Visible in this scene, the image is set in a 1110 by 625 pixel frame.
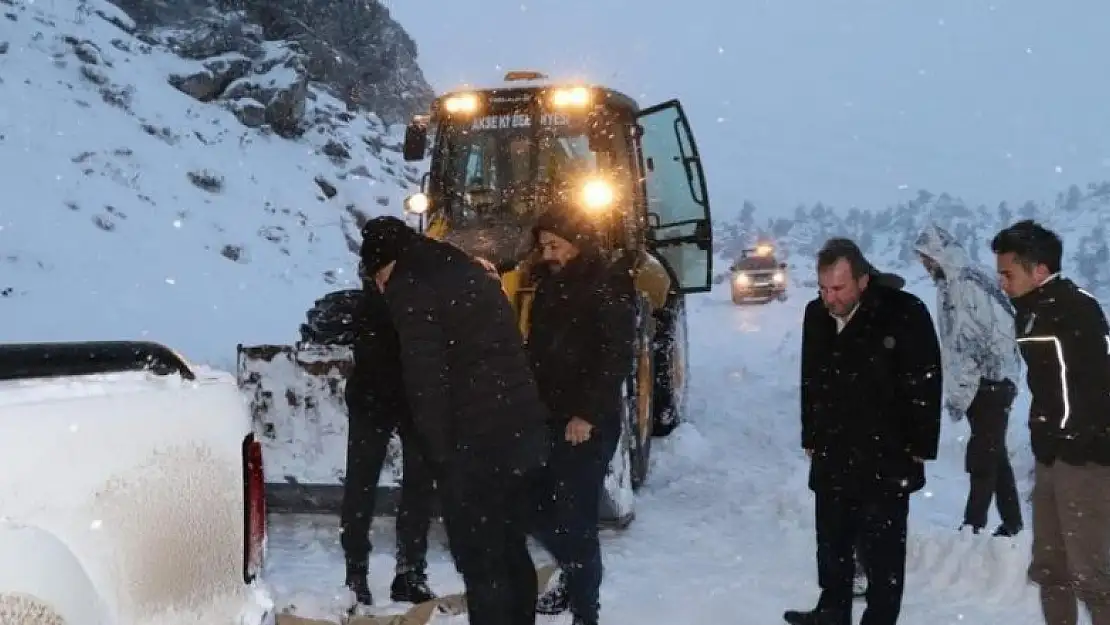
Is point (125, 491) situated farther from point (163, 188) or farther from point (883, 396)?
point (163, 188)

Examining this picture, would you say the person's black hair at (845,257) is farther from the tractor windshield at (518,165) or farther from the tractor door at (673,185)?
the tractor door at (673,185)

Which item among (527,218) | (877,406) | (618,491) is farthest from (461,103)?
(877,406)

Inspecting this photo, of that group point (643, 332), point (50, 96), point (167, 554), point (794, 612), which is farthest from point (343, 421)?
point (50, 96)

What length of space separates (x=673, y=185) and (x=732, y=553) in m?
3.41

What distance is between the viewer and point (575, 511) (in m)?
4.09

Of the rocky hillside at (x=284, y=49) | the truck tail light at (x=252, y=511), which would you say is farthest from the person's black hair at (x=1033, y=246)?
the rocky hillside at (x=284, y=49)

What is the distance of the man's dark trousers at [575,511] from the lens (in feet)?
13.4

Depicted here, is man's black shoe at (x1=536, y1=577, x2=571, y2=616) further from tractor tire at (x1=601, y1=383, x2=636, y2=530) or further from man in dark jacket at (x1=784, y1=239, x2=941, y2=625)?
man in dark jacket at (x1=784, y1=239, x2=941, y2=625)

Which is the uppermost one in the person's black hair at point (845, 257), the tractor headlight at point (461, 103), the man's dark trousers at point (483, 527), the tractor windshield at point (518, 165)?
the tractor headlight at point (461, 103)

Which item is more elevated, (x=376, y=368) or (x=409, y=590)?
(x=376, y=368)

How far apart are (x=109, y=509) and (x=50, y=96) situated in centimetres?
1906

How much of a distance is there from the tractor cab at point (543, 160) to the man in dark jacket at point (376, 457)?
8.47 feet

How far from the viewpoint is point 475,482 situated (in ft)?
11.5

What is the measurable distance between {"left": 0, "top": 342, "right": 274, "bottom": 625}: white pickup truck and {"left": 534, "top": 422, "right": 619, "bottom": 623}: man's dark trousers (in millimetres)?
1751
